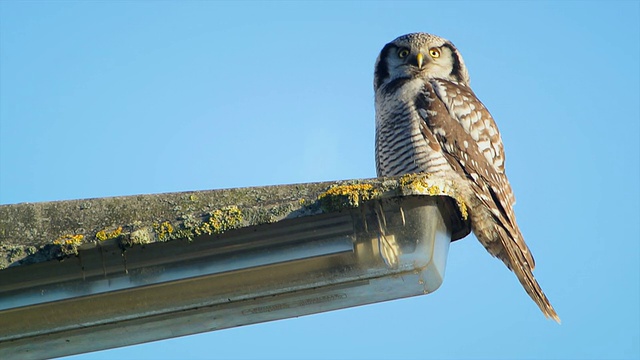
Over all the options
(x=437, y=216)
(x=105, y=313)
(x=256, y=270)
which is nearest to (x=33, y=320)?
(x=105, y=313)

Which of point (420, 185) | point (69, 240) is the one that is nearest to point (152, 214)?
point (69, 240)

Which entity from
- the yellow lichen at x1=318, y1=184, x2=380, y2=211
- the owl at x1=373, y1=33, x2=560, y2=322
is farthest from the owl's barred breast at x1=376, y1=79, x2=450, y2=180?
the yellow lichen at x1=318, y1=184, x2=380, y2=211

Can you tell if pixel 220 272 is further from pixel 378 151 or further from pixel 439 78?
pixel 439 78

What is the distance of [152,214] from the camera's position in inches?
76.4

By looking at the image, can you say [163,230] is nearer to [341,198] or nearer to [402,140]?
[341,198]

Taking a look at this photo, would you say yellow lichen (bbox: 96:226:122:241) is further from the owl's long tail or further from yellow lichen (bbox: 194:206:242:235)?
the owl's long tail

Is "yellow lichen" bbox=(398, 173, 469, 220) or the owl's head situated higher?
the owl's head

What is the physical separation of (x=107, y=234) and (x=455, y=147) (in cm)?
418

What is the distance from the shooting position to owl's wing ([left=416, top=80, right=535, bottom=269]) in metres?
5.39

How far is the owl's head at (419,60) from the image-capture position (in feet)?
22.2

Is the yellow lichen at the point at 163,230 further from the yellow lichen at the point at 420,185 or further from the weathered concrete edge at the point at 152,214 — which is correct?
the yellow lichen at the point at 420,185

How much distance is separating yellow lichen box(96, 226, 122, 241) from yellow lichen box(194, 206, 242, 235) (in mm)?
165

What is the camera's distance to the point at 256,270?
1.88 meters

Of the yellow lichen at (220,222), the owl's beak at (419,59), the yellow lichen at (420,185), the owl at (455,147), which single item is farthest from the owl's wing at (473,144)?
the yellow lichen at (220,222)
